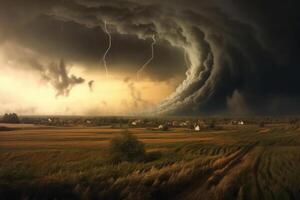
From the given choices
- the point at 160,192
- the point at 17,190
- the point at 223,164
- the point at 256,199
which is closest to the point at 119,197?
the point at 160,192

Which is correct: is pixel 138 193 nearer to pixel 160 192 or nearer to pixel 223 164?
pixel 160 192

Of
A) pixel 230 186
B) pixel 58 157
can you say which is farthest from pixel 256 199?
pixel 58 157

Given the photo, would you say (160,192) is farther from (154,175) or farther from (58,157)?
(58,157)

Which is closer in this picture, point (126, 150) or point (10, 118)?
point (126, 150)

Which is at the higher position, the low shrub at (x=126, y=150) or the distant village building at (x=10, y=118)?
the distant village building at (x=10, y=118)

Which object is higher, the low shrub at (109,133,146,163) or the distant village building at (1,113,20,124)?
the distant village building at (1,113,20,124)

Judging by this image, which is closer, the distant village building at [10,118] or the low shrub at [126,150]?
the low shrub at [126,150]

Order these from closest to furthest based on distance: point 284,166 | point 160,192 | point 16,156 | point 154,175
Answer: point 160,192
point 154,175
point 284,166
point 16,156

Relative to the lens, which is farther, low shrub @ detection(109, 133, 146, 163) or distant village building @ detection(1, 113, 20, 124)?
distant village building @ detection(1, 113, 20, 124)

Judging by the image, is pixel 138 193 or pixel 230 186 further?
pixel 230 186

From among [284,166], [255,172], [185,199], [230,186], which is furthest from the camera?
[284,166]
